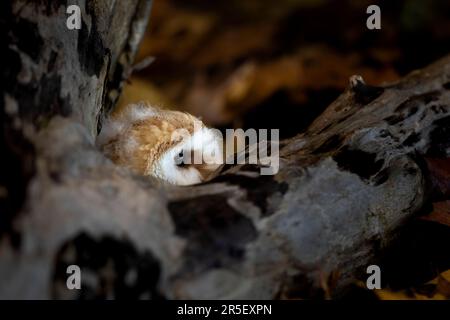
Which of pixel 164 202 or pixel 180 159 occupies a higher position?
pixel 180 159

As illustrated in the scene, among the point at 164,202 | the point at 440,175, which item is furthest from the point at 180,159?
the point at 440,175

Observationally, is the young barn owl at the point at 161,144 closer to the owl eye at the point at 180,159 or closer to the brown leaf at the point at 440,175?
the owl eye at the point at 180,159

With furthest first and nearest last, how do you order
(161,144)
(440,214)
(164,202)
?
1. (161,144)
2. (440,214)
3. (164,202)

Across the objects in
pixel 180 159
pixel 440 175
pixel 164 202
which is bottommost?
pixel 164 202

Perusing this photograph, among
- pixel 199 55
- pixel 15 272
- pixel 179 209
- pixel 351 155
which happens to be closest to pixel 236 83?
pixel 199 55

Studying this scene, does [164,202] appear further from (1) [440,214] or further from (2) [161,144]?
(1) [440,214]

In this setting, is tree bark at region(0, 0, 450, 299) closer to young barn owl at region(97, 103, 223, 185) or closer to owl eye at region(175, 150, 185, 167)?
young barn owl at region(97, 103, 223, 185)

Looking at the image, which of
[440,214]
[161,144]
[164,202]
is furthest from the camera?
[161,144]

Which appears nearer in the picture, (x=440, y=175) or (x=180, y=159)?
(x=440, y=175)
